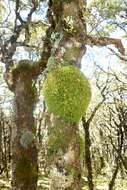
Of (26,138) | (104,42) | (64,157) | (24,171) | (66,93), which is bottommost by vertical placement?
(24,171)

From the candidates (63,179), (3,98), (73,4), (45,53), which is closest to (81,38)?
(73,4)

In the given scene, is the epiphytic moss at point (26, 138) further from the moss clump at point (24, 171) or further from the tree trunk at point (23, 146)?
the moss clump at point (24, 171)

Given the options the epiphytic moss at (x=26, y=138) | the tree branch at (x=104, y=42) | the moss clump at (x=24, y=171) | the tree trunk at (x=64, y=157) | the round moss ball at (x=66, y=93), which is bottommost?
the moss clump at (x=24, y=171)

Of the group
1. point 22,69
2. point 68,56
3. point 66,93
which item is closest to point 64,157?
point 66,93

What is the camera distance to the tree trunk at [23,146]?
11188 mm

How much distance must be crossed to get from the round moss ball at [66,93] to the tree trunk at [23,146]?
6.01 meters

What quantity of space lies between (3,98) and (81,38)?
25.5 meters

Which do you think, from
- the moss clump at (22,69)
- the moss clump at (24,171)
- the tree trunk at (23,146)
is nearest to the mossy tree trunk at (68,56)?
the tree trunk at (23,146)

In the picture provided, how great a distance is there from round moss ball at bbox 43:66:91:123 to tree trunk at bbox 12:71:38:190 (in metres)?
6.01

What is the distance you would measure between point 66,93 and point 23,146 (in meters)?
6.55

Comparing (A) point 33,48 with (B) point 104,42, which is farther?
(A) point 33,48

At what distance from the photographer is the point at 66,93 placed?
4941 millimetres

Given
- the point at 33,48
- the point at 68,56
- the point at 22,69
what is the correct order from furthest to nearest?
the point at 33,48 < the point at 22,69 < the point at 68,56

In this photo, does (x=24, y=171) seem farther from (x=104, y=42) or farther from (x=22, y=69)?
(x=104, y=42)
